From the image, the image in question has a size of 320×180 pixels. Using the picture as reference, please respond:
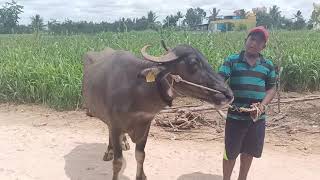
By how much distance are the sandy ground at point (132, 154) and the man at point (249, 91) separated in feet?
3.28

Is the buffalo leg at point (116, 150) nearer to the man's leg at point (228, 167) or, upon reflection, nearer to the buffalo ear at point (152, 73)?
the buffalo ear at point (152, 73)

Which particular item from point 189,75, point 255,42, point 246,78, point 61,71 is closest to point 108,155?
point 189,75

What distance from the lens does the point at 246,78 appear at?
405cm

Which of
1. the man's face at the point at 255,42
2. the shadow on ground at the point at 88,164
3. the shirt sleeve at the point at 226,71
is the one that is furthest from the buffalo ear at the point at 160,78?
the shadow on ground at the point at 88,164

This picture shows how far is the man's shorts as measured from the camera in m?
4.16

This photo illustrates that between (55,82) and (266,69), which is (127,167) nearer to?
(266,69)

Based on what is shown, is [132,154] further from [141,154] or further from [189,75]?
[189,75]

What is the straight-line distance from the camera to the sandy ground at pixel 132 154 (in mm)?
5184

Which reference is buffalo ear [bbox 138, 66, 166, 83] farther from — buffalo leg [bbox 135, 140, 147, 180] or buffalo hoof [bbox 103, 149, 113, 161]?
buffalo hoof [bbox 103, 149, 113, 161]

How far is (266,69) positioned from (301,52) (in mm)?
7571

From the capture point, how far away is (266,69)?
4098 mm

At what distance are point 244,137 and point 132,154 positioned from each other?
2.11 m

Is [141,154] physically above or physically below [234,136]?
below

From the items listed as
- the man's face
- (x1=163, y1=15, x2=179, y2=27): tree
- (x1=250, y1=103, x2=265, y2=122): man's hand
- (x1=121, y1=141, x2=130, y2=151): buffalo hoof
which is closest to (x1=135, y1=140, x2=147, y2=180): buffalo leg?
(x1=121, y1=141, x2=130, y2=151): buffalo hoof
